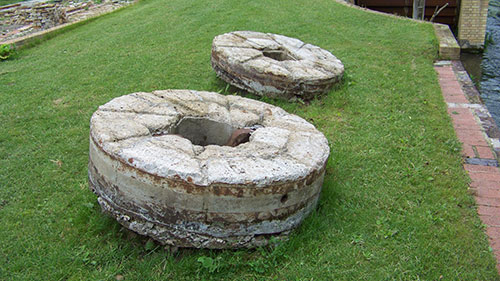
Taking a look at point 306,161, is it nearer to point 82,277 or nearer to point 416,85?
point 82,277

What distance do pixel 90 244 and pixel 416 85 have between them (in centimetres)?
453

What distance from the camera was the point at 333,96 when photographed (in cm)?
518

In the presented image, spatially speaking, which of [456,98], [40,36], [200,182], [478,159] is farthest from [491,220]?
[40,36]

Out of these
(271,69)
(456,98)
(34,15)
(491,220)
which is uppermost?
(271,69)

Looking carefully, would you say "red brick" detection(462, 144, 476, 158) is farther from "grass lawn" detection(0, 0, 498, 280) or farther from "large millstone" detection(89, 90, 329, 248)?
"large millstone" detection(89, 90, 329, 248)

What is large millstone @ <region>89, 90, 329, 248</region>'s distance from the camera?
101 inches

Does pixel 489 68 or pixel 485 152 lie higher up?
pixel 485 152

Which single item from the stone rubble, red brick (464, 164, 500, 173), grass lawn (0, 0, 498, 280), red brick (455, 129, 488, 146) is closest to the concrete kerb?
grass lawn (0, 0, 498, 280)

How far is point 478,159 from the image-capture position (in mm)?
4062

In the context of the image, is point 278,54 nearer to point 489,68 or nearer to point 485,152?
point 485,152

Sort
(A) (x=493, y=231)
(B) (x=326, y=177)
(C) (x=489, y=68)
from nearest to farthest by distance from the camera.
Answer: (A) (x=493, y=231) → (B) (x=326, y=177) → (C) (x=489, y=68)

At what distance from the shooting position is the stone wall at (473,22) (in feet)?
31.5

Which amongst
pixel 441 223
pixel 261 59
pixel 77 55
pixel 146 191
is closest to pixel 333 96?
pixel 261 59

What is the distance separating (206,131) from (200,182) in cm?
111
